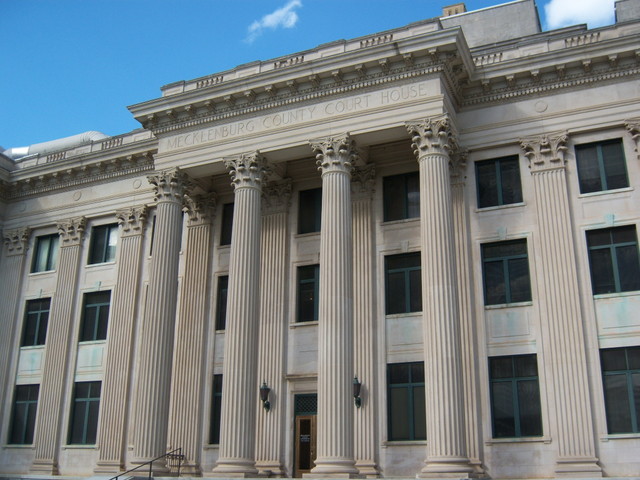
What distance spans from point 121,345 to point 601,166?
62.4ft

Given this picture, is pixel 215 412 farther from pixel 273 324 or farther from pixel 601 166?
pixel 601 166

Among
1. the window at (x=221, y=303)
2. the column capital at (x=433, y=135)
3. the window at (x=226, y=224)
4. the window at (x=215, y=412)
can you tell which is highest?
the column capital at (x=433, y=135)

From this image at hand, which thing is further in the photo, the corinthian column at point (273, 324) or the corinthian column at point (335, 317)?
the corinthian column at point (273, 324)

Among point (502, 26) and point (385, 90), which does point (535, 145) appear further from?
point (502, 26)

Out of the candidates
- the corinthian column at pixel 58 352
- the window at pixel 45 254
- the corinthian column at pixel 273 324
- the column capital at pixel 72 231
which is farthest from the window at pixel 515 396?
the window at pixel 45 254

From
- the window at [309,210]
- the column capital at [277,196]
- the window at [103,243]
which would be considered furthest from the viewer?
the window at [103,243]

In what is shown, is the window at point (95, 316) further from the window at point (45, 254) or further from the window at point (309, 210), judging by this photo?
the window at point (309, 210)

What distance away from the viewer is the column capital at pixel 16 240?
Result: 107ft

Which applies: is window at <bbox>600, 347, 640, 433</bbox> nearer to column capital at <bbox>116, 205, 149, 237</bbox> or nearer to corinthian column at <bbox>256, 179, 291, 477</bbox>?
corinthian column at <bbox>256, 179, 291, 477</bbox>

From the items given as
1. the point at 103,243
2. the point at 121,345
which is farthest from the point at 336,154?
the point at 103,243

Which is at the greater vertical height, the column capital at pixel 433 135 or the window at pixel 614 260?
the column capital at pixel 433 135

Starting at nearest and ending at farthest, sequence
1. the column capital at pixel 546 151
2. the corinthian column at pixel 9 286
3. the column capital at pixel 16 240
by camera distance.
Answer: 1. the column capital at pixel 546 151
2. the corinthian column at pixel 9 286
3. the column capital at pixel 16 240

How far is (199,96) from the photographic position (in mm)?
25625

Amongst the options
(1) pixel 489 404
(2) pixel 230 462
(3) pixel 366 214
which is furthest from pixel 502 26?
(2) pixel 230 462
